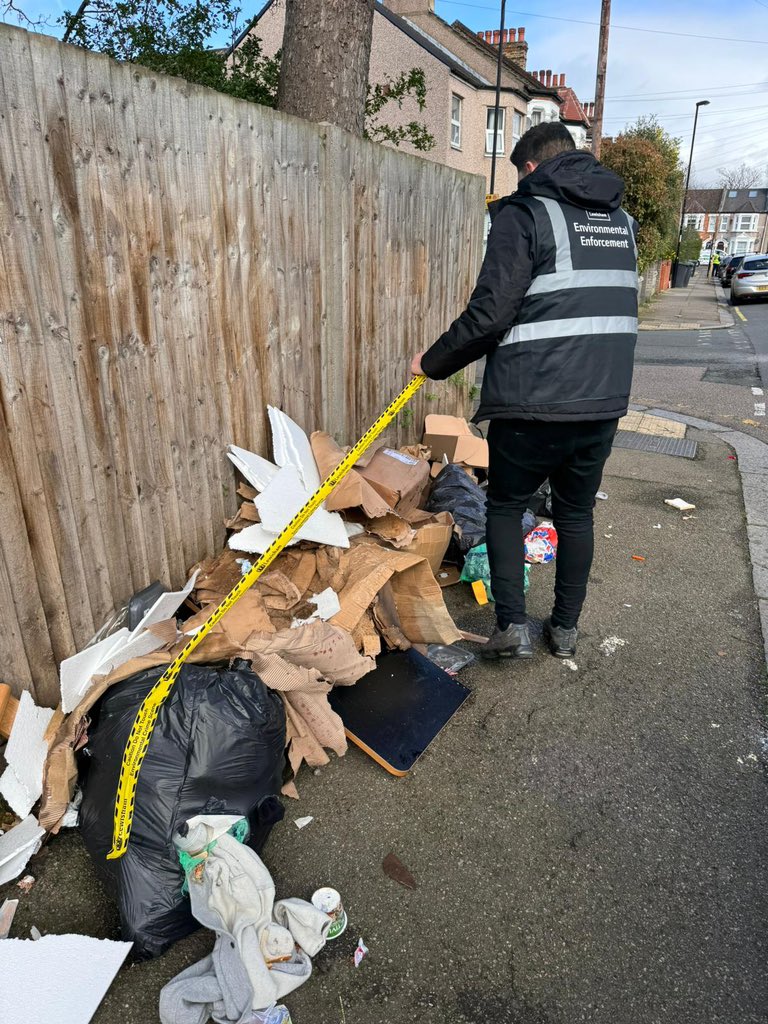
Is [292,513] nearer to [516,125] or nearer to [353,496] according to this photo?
[353,496]

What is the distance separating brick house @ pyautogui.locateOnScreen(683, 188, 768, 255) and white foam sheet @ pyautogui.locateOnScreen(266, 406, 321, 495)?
110702 mm

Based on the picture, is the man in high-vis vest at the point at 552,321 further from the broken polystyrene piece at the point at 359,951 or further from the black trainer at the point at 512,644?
the broken polystyrene piece at the point at 359,951

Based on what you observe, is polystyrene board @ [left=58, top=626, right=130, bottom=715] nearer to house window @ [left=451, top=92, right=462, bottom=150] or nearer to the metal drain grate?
the metal drain grate

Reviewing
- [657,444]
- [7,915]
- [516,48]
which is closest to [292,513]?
[7,915]

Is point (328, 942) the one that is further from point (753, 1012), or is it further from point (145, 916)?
point (753, 1012)

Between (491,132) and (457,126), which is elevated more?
(491,132)

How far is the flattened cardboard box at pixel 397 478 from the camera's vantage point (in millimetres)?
3684

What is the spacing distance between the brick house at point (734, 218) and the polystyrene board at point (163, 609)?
112 m

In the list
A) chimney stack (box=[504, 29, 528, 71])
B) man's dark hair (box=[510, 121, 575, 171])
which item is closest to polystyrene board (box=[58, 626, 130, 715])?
man's dark hair (box=[510, 121, 575, 171])

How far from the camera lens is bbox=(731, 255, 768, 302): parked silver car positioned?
24.9 m

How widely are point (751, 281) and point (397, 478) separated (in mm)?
26187

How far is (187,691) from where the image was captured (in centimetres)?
220

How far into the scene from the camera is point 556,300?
268cm

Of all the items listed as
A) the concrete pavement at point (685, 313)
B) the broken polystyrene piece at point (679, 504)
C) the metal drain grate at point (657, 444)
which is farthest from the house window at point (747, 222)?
the broken polystyrene piece at point (679, 504)
